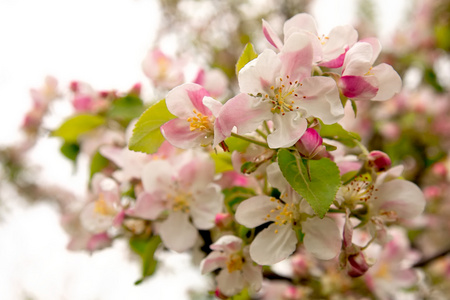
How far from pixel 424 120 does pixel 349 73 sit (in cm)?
168

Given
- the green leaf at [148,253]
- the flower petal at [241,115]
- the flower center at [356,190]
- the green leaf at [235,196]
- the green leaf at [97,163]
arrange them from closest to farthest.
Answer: the flower petal at [241,115] → the flower center at [356,190] → the green leaf at [235,196] → the green leaf at [148,253] → the green leaf at [97,163]

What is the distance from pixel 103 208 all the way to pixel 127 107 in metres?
0.30

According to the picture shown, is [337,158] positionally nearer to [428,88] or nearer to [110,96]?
[110,96]

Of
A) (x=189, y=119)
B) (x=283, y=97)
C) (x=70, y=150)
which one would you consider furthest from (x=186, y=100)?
(x=70, y=150)

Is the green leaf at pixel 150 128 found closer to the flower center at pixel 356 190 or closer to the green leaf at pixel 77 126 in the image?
the flower center at pixel 356 190

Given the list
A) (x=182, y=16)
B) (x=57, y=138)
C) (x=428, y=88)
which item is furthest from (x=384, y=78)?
(x=428, y=88)

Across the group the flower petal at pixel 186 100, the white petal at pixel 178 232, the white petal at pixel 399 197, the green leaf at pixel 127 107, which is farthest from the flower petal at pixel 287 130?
the green leaf at pixel 127 107

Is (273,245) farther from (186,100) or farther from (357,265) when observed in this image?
(186,100)

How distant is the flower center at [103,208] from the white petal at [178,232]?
11 centimetres

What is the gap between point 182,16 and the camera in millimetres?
2164

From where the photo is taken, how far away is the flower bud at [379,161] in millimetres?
625

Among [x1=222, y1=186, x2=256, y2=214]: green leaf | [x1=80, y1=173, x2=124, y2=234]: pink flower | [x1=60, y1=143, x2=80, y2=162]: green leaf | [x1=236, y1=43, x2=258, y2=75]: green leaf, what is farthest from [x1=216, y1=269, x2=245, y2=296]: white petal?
[x1=60, y1=143, x2=80, y2=162]: green leaf

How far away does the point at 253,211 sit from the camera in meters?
0.64

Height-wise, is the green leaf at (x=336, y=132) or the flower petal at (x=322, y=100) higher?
the flower petal at (x=322, y=100)
